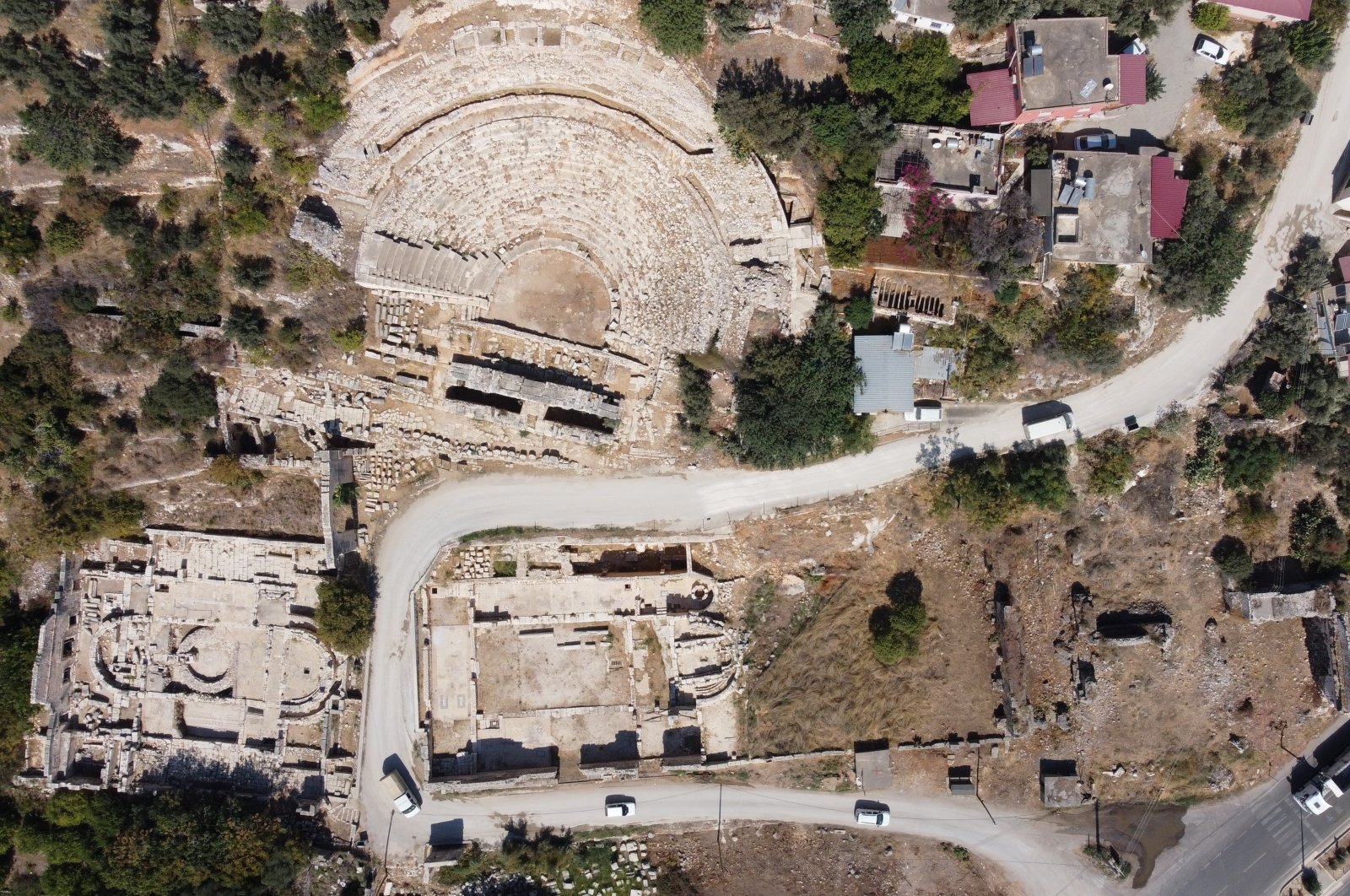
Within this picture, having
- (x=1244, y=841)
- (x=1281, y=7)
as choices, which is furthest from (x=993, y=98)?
(x=1244, y=841)

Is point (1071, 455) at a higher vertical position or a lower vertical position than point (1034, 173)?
lower

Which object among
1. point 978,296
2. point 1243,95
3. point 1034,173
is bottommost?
point 978,296

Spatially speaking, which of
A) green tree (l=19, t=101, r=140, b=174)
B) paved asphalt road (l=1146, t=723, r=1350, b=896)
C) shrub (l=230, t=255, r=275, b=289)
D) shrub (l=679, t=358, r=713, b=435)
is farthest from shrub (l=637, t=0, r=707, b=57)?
paved asphalt road (l=1146, t=723, r=1350, b=896)

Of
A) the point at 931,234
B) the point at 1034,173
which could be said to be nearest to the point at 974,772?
the point at 931,234

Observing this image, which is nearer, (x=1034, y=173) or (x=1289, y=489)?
(x=1034, y=173)

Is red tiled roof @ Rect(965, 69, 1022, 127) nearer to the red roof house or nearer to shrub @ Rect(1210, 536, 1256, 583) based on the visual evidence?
the red roof house

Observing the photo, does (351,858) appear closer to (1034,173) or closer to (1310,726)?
(1034,173)

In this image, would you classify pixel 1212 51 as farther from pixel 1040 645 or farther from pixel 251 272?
pixel 251 272
